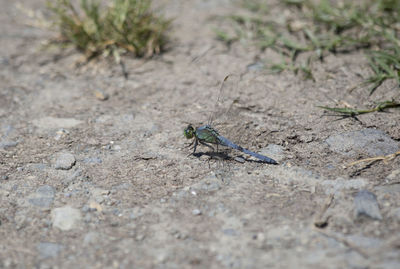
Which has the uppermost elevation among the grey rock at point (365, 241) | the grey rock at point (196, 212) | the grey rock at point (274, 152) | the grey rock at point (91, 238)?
the grey rock at point (365, 241)

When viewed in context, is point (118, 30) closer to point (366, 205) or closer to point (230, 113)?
point (230, 113)

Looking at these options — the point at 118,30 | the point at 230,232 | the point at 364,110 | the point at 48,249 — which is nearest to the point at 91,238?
the point at 48,249

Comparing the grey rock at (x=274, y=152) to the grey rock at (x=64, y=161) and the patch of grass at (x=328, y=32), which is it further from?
the grey rock at (x=64, y=161)

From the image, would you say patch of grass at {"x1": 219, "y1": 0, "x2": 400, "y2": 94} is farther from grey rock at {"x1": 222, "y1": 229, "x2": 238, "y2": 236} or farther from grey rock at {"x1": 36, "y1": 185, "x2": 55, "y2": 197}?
grey rock at {"x1": 36, "y1": 185, "x2": 55, "y2": 197}

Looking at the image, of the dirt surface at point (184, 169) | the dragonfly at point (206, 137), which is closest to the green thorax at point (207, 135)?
the dragonfly at point (206, 137)

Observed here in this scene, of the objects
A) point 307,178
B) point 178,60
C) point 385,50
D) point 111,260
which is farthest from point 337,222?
point 178,60
